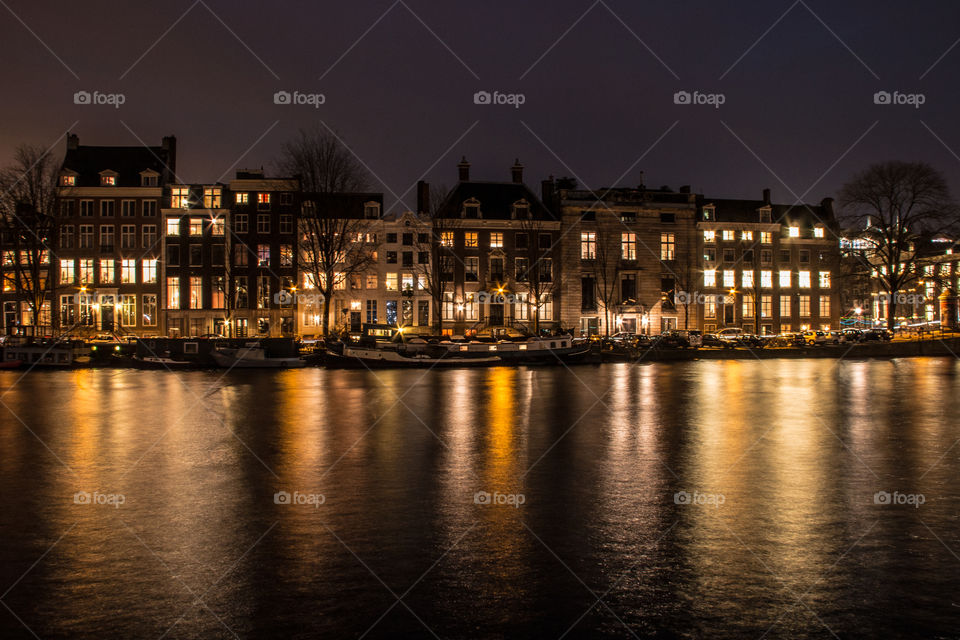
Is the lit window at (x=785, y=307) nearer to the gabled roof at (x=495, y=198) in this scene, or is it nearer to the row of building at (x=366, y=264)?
the row of building at (x=366, y=264)

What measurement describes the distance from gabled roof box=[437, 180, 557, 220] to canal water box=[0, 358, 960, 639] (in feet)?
174

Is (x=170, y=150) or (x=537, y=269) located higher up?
(x=170, y=150)

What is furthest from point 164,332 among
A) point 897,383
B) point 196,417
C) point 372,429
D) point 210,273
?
point 897,383

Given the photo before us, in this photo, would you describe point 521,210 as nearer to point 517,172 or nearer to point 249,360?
point 517,172

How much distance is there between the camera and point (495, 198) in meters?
72.6

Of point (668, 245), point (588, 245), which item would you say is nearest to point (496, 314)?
point (588, 245)

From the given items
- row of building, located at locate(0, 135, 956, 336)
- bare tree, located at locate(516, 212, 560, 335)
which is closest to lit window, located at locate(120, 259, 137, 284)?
row of building, located at locate(0, 135, 956, 336)

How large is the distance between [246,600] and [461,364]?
3811 centimetres

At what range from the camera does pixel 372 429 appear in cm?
1778

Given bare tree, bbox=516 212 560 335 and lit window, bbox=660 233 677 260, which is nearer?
bare tree, bbox=516 212 560 335

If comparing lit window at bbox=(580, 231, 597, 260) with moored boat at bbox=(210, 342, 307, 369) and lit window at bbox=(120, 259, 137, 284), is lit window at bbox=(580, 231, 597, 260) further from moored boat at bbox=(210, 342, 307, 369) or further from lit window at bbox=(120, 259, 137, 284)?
lit window at bbox=(120, 259, 137, 284)

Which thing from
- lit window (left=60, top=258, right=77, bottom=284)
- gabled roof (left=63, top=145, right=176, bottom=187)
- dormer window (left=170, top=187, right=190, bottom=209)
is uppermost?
gabled roof (left=63, top=145, right=176, bottom=187)

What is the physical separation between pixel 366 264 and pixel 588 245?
23094mm

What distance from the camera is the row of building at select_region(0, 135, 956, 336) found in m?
67.9
